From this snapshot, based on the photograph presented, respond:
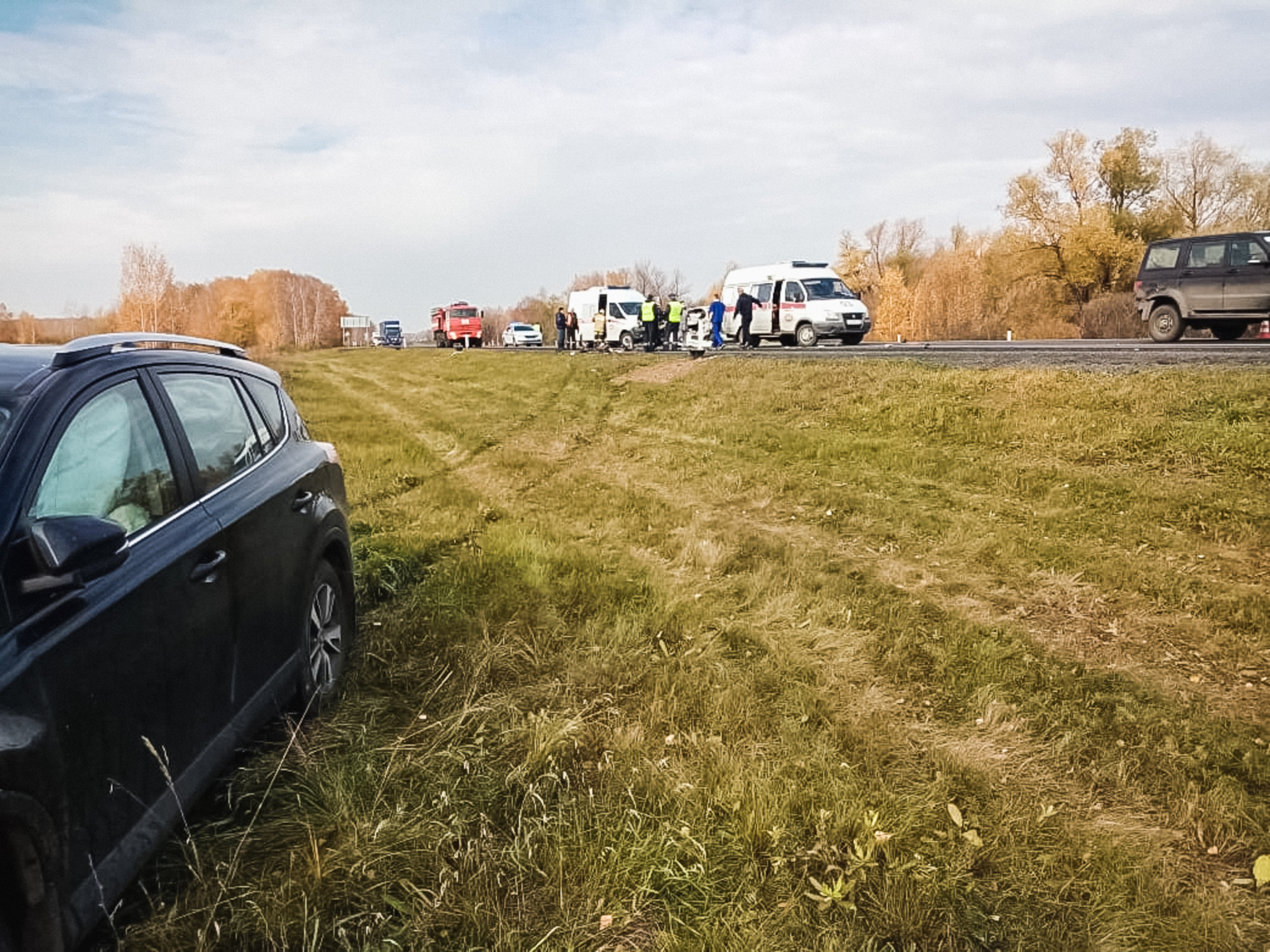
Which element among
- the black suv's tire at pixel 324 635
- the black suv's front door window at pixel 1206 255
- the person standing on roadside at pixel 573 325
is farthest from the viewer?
the person standing on roadside at pixel 573 325

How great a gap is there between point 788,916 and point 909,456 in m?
7.94

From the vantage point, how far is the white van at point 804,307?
80.2 feet

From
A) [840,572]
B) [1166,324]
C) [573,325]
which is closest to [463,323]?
[573,325]

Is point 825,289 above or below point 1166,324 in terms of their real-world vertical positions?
above

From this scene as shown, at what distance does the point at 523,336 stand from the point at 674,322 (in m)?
28.1

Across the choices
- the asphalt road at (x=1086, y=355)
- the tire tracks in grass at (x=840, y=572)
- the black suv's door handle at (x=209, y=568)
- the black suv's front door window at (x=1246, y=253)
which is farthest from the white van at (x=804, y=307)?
the black suv's door handle at (x=209, y=568)

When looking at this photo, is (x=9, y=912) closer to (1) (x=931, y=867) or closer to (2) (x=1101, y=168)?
(1) (x=931, y=867)

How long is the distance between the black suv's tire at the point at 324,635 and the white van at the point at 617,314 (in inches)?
1143

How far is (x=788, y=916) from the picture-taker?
279 cm

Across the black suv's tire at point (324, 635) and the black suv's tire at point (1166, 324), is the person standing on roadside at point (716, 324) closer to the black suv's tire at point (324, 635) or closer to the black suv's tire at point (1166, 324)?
the black suv's tire at point (1166, 324)

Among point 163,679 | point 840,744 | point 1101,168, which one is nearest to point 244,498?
point 163,679

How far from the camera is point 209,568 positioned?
286 centimetres

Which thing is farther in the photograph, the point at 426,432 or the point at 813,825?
the point at 426,432

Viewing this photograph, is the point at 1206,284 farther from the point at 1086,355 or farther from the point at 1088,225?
the point at 1088,225
